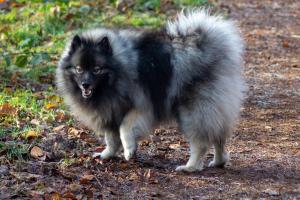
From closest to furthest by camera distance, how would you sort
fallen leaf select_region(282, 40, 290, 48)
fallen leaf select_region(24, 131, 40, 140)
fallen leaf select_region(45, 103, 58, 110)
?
fallen leaf select_region(24, 131, 40, 140) → fallen leaf select_region(45, 103, 58, 110) → fallen leaf select_region(282, 40, 290, 48)

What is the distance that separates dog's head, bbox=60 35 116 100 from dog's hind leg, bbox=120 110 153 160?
1.17 feet

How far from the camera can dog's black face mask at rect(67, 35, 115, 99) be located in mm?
5902

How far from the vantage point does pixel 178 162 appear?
6391 mm

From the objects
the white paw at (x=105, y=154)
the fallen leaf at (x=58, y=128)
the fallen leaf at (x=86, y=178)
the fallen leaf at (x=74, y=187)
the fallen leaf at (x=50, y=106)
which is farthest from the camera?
the fallen leaf at (x=50, y=106)

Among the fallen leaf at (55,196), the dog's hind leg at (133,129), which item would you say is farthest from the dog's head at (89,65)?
the fallen leaf at (55,196)

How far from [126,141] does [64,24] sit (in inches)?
247

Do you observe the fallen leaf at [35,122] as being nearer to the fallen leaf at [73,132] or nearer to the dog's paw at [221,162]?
the fallen leaf at [73,132]

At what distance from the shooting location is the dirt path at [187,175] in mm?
5359

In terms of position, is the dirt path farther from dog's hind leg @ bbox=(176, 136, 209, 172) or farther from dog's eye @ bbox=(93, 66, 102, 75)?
dog's eye @ bbox=(93, 66, 102, 75)

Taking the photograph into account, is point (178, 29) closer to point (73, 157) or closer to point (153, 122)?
point (153, 122)

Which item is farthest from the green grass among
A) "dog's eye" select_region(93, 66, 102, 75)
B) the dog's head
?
"dog's eye" select_region(93, 66, 102, 75)

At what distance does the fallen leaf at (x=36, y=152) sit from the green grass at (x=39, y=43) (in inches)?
2.7

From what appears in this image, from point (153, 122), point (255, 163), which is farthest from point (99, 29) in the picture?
point (255, 163)

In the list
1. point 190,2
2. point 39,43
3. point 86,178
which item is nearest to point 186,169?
point 86,178
